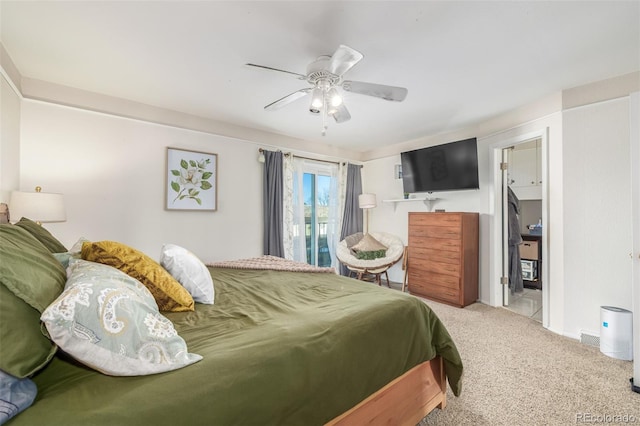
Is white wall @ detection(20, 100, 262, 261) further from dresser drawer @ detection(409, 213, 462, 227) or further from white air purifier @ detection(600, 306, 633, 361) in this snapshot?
white air purifier @ detection(600, 306, 633, 361)

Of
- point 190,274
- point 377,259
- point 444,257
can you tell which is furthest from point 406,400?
point 377,259

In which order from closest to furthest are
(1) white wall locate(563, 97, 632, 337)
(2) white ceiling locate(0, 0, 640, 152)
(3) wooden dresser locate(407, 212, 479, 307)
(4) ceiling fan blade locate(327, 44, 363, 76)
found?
1. (4) ceiling fan blade locate(327, 44, 363, 76)
2. (2) white ceiling locate(0, 0, 640, 152)
3. (1) white wall locate(563, 97, 632, 337)
4. (3) wooden dresser locate(407, 212, 479, 307)

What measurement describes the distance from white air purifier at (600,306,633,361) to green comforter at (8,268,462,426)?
1.81 metres

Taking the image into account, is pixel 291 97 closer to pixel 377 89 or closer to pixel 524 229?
pixel 377 89

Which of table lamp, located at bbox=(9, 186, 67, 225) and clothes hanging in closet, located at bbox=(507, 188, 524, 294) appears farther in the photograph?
clothes hanging in closet, located at bbox=(507, 188, 524, 294)

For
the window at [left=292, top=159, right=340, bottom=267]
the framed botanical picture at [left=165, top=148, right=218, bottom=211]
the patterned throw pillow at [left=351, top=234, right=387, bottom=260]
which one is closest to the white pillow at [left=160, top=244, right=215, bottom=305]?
the framed botanical picture at [left=165, top=148, right=218, bottom=211]

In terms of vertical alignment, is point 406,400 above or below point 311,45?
below

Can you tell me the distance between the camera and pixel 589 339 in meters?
2.57

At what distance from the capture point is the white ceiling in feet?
5.58

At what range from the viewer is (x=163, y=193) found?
10.4 ft

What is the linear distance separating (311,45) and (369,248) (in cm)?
322

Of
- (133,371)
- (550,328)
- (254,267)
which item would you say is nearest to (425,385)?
(133,371)

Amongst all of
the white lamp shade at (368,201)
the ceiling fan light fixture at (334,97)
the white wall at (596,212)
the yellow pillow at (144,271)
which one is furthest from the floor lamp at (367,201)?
the yellow pillow at (144,271)

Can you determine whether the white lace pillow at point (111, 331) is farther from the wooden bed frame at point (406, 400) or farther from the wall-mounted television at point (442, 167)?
the wall-mounted television at point (442, 167)
